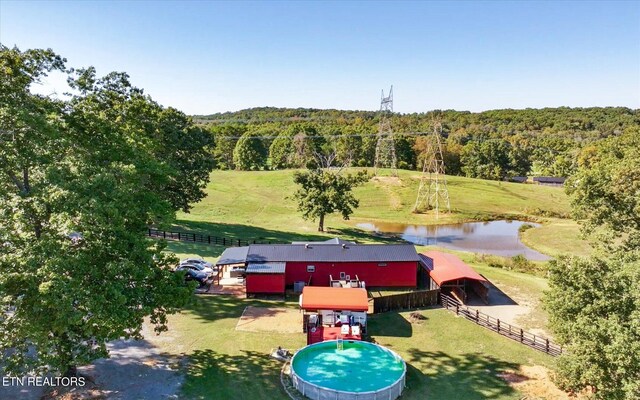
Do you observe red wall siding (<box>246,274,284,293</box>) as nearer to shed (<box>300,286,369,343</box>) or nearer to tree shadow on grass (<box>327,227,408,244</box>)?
shed (<box>300,286,369,343</box>)

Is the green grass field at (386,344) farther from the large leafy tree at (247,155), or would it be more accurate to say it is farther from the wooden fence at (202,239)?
the large leafy tree at (247,155)

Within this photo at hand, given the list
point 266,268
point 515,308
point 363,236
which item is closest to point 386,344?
point 266,268

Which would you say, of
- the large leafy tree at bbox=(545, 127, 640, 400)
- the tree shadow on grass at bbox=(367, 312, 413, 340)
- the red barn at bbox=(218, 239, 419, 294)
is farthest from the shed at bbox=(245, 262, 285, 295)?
the large leafy tree at bbox=(545, 127, 640, 400)

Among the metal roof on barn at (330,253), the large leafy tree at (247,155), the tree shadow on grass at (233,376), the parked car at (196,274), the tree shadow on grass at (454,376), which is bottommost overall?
the tree shadow on grass at (454,376)

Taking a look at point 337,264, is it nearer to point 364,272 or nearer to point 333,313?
point 364,272

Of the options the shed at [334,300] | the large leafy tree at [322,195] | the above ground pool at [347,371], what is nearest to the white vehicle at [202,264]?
the shed at [334,300]
